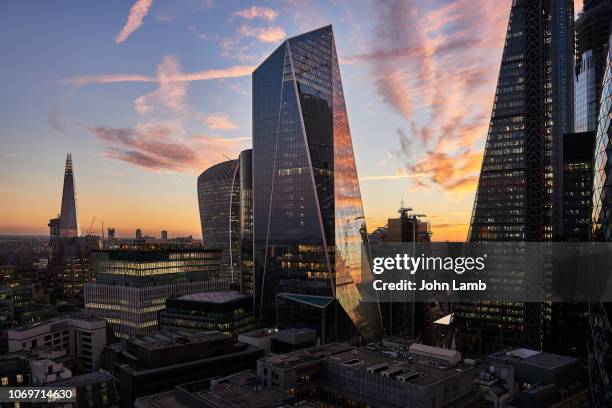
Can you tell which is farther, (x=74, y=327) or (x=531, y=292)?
(x=531, y=292)

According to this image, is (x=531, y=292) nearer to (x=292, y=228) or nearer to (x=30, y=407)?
(x=292, y=228)

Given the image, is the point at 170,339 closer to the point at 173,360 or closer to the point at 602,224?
the point at 173,360

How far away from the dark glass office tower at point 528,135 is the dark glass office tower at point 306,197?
5846cm

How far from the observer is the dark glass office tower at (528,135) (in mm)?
188000

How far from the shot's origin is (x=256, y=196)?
6614 inches

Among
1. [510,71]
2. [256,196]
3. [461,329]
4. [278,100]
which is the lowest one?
A: [461,329]

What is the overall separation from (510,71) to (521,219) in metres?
58.2

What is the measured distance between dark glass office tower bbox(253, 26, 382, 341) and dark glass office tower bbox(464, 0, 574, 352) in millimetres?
58457

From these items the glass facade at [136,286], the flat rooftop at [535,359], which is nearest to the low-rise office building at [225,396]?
the flat rooftop at [535,359]

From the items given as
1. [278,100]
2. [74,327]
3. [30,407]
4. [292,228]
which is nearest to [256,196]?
[292,228]

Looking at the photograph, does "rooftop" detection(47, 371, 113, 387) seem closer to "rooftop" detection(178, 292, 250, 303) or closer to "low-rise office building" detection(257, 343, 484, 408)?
"low-rise office building" detection(257, 343, 484, 408)

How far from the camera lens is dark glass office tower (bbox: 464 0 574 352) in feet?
617

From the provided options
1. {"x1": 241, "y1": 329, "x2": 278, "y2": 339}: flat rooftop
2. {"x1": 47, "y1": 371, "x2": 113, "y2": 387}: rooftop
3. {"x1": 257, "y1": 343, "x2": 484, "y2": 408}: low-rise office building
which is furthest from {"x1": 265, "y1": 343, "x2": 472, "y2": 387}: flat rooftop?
{"x1": 47, "y1": 371, "x2": 113, "y2": 387}: rooftop

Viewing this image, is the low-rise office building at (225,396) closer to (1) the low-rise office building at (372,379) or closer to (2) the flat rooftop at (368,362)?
(1) the low-rise office building at (372,379)
